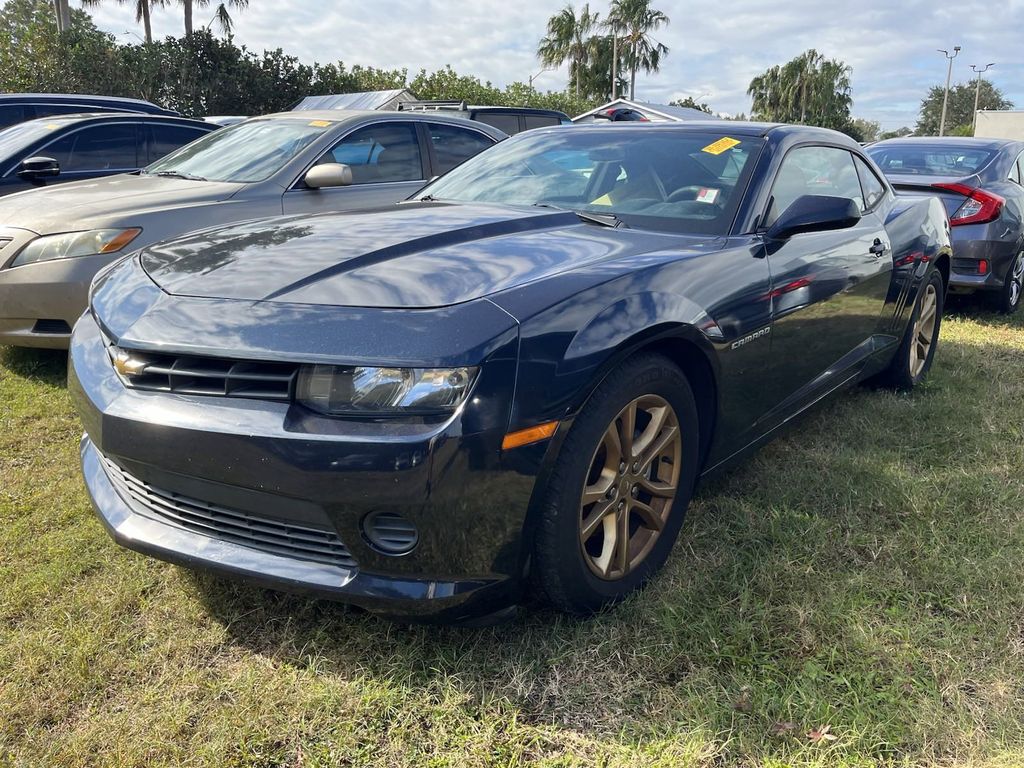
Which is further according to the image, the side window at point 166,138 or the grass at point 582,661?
the side window at point 166,138

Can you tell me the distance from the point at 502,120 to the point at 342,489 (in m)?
12.8

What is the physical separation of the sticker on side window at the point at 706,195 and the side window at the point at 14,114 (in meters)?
7.42

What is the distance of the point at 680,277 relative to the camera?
2.28 metres

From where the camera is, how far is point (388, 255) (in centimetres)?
216

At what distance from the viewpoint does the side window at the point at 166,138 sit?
6414mm

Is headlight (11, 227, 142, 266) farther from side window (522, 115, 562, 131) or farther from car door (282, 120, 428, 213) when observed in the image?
side window (522, 115, 562, 131)

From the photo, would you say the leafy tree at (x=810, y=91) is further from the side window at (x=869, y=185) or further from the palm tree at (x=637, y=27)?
the side window at (x=869, y=185)

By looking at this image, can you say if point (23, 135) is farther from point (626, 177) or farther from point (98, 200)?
point (626, 177)

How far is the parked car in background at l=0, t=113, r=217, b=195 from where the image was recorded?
17.9 ft

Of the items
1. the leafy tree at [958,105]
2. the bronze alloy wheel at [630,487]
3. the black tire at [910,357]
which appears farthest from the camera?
the leafy tree at [958,105]

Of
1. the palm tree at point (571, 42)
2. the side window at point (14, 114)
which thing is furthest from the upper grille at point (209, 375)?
the palm tree at point (571, 42)

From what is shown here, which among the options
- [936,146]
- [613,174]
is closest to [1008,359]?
[936,146]

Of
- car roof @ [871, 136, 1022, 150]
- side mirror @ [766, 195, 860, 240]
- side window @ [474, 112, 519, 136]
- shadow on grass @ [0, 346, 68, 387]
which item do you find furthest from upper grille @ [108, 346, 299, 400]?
side window @ [474, 112, 519, 136]

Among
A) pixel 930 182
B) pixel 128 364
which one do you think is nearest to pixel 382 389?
pixel 128 364
